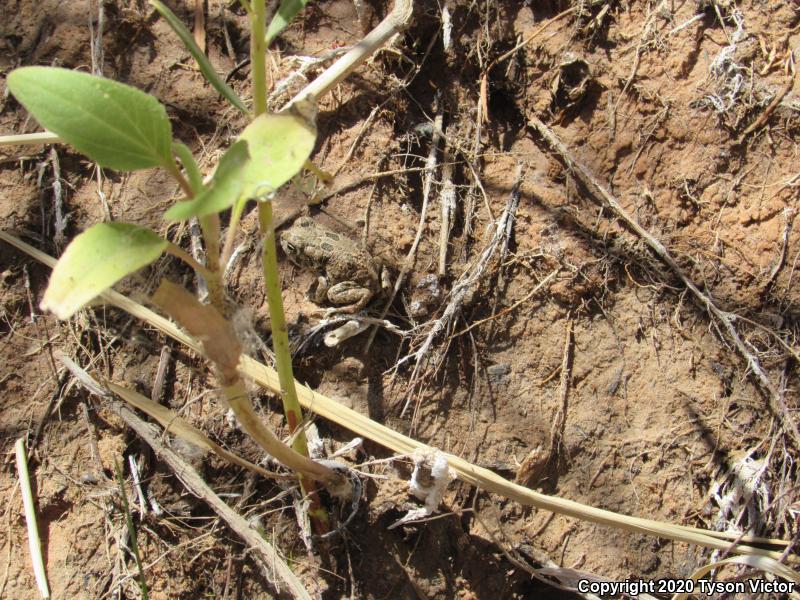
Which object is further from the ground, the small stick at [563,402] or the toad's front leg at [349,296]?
the toad's front leg at [349,296]

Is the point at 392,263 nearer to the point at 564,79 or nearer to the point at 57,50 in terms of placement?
the point at 564,79

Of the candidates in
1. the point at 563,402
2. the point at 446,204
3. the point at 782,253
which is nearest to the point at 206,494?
the point at 563,402

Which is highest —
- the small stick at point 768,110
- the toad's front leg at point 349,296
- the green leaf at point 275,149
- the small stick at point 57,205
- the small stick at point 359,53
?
the green leaf at point 275,149

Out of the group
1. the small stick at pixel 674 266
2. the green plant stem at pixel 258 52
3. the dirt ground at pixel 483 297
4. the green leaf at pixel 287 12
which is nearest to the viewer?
the green plant stem at pixel 258 52

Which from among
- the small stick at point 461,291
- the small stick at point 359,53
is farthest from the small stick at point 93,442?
the small stick at point 359,53

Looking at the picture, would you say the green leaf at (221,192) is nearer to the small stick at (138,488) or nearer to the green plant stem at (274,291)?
the green plant stem at (274,291)

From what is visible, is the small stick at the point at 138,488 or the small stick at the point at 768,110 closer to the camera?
the small stick at the point at 138,488

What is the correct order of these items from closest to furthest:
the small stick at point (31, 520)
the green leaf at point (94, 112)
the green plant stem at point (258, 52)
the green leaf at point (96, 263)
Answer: the green leaf at point (96, 263)
the green leaf at point (94, 112)
the green plant stem at point (258, 52)
the small stick at point (31, 520)
